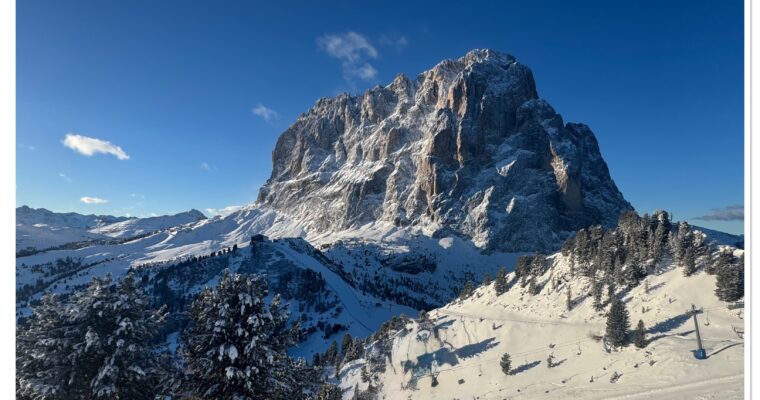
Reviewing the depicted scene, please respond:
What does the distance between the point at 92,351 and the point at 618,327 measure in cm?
4111

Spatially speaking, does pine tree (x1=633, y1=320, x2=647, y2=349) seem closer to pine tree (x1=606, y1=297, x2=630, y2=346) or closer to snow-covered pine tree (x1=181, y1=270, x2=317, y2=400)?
pine tree (x1=606, y1=297, x2=630, y2=346)

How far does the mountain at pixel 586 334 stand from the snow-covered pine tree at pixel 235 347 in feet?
81.5

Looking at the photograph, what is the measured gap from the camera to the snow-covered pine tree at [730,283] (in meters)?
35.0

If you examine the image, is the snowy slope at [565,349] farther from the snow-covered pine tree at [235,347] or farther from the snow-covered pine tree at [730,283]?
the snow-covered pine tree at [235,347]

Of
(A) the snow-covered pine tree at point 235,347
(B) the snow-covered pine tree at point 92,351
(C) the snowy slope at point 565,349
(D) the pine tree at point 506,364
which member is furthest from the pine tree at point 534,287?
(B) the snow-covered pine tree at point 92,351

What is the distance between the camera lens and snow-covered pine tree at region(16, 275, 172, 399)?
13.4 metres

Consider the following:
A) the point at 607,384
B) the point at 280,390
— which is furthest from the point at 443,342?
the point at 280,390

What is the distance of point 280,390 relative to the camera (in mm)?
14031

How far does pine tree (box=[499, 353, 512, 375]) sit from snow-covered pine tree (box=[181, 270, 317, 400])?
115 ft

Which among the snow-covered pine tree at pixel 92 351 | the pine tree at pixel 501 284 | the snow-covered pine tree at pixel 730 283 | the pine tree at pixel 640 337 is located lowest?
the pine tree at pixel 501 284

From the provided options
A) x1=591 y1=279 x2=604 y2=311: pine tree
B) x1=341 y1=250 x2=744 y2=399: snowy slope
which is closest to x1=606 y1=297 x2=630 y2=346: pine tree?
x1=341 y1=250 x2=744 y2=399: snowy slope

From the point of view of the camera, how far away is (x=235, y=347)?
13.3m
